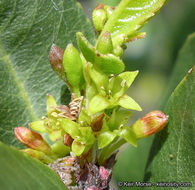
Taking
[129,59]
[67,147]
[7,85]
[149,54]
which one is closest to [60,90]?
[7,85]

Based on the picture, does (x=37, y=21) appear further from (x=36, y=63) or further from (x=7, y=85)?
(x=7, y=85)

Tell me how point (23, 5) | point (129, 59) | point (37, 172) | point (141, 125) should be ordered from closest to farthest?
point (37, 172) < point (141, 125) < point (23, 5) < point (129, 59)

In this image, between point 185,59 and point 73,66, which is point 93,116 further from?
point 185,59

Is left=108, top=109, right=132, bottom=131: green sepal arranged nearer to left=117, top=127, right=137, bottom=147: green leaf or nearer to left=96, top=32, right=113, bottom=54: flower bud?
left=117, top=127, right=137, bottom=147: green leaf

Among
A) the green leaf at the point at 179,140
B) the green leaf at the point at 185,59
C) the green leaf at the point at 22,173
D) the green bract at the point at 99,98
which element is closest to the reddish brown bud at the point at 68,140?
the green bract at the point at 99,98

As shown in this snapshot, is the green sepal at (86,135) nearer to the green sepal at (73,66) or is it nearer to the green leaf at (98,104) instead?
the green leaf at (98,104)

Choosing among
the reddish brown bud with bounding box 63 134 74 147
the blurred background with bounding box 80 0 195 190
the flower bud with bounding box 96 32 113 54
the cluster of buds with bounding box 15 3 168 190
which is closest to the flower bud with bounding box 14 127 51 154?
the cluster of buds with bounding box 15 3 168 190

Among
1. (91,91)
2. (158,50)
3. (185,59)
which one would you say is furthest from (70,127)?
(158,50)
